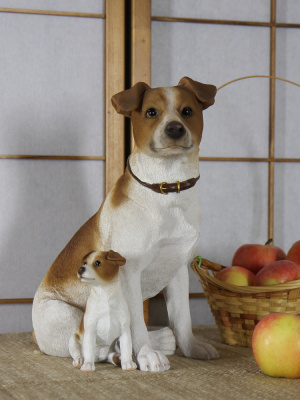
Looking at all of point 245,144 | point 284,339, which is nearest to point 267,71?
point 245,144

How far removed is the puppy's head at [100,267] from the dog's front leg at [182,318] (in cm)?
28

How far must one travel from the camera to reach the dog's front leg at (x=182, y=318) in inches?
67.8

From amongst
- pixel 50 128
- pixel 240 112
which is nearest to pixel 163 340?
pixel 50 128

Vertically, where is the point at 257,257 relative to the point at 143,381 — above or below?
above

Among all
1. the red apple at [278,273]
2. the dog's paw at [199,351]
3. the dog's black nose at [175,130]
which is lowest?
the dog's paw at [199,351]

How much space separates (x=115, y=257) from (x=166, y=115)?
370 millimetres

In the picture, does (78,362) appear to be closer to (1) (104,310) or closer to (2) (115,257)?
(1) (104,310)

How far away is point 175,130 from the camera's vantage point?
5.02 ft

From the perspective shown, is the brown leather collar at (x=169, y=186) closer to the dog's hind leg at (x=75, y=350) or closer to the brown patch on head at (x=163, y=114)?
the brown patch on head at (x=163, y=114)

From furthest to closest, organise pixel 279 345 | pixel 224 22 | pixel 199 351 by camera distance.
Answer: pixel 224 22, pixel 199 351, pixel 279 345

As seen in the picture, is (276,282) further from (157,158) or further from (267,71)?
(267,71)

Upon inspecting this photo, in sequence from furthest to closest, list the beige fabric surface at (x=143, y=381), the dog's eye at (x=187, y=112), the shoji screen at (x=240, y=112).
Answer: the shoji screen at (x=240, y=112), the dog's eye at (x=187, y=112), the beige fabric surface at (x=143, y=381)

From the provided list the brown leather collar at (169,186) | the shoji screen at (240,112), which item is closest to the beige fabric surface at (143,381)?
the brown leather collar at (169,186)

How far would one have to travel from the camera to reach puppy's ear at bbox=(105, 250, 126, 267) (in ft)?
4.98
